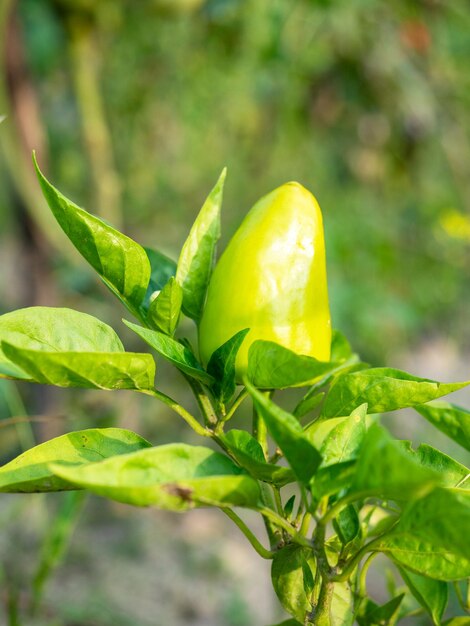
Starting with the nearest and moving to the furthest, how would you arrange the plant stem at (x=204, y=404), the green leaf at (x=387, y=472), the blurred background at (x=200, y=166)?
the green leaf at (x=387, y=472), the plant stem at (x=204, y=404), the blurred background at (x=200, y=166)

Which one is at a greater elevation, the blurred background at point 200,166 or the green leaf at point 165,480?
the green leaf at point 165,480

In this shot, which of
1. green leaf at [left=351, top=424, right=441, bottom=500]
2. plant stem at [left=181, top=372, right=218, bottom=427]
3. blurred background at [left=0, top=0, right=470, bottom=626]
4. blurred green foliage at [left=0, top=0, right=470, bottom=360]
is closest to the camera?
green leaf at [left=351, top=424, right=441, bottom=500]

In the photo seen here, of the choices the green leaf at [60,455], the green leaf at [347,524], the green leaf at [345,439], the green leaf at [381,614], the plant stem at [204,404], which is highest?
the green leaf at [345,439]

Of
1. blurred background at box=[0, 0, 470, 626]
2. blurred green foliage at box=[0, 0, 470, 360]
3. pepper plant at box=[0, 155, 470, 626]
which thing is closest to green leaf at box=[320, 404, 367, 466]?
pepper plant at box=[0, 155, 470, 626]

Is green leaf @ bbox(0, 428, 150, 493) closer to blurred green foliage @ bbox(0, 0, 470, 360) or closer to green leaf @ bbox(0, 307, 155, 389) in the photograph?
green leaf @ bbox(0, 307, 155, 389)

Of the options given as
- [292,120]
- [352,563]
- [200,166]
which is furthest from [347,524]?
[200,166]

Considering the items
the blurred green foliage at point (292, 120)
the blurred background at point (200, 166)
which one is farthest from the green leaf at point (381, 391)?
the blurred green foliage at point (292, 120)

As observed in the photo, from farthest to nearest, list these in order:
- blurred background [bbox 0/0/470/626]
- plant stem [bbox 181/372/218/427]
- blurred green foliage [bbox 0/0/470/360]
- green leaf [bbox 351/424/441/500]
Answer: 1. blurred green foliage [bbox 0/0/470/360]
2. blurred background [bbox 0/0/470/626]
3. plant stem [bbox 181/372/218/427]
4. green leaf [bbox 351/424/441/500]

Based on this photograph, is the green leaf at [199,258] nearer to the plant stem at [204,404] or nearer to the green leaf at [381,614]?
the plant stem at [204,404]

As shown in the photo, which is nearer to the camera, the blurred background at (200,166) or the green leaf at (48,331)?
the green leaf at (48,331)
